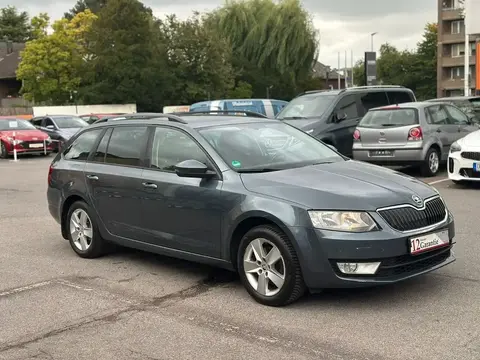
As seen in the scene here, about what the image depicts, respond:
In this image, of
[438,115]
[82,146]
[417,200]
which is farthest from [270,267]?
[438,115]

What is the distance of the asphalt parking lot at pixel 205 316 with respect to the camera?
13.9 ft

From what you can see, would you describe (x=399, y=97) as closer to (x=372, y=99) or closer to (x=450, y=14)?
(x=372, y=99)

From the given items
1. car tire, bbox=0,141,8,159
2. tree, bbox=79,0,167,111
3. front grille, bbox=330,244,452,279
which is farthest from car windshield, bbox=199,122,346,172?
tree, bbox=79,0,167,111

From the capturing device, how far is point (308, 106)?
15.3 meters

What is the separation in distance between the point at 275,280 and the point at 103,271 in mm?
2254

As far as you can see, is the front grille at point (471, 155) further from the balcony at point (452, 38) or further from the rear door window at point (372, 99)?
the balcony at point (452, 38)

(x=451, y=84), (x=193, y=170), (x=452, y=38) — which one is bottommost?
(x=193, y=170)

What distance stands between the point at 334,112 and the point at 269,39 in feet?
149

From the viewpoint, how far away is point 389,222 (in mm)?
4844

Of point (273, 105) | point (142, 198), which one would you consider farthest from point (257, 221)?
point (273, 105)

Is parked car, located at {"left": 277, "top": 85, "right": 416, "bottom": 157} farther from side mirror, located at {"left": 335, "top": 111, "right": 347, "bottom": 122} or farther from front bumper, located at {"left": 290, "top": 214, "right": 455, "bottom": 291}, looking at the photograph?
front bumper, located at {"left": 290, "top": 214, "right": 455, "bottom": 291}

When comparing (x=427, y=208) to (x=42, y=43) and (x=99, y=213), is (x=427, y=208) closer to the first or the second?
(x=99, y=213)

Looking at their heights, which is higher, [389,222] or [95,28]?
[95,28]

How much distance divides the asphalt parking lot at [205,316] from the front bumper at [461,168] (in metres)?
4.45
